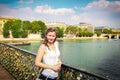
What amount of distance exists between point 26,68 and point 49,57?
2.97 meters

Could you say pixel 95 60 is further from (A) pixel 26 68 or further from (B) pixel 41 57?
(B) pixel 41 57

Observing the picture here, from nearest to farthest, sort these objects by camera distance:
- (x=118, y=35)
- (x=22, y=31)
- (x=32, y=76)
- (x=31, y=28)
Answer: (x=32, y=76)
(x=22, y=31)
(x=31, y=28)
(x=118, y=35)

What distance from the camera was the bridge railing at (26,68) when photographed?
355cm

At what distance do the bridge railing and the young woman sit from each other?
0.46 meters

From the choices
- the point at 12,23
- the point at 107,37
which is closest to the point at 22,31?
the point at 12,23

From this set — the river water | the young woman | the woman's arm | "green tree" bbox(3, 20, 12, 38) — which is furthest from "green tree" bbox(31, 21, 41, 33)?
the woman's arm

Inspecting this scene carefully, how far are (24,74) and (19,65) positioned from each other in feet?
2.19

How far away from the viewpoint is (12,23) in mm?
100438

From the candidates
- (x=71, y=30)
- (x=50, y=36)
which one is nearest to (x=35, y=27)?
(x=71, y=30)

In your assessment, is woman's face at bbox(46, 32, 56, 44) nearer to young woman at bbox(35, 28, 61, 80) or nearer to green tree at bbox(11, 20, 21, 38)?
young woman at bbox(35, 28, 61, 80)

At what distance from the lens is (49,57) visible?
10.6ft

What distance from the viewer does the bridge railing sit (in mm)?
3553

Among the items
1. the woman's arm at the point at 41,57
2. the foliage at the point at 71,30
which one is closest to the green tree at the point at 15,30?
the foliage at the point at 71,30

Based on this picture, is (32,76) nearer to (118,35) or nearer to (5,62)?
(5,62)
